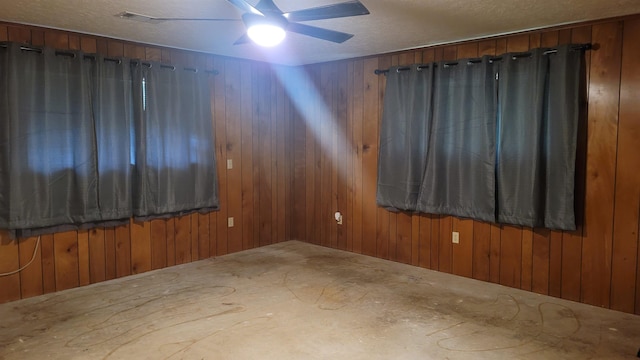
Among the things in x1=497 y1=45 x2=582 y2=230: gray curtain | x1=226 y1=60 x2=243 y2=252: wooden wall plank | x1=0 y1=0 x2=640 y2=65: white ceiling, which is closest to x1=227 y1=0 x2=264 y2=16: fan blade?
x1=0 y1=0 x2=640 y2=65: white ceiling

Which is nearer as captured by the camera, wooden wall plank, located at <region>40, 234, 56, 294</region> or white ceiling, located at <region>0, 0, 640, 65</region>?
white ceiling, located at <region>0, 0, 640, 65</region>

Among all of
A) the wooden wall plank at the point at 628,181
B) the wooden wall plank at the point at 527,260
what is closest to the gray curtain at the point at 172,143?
the wooden wall plank at the point at 527,260

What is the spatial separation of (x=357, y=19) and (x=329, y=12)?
974mm

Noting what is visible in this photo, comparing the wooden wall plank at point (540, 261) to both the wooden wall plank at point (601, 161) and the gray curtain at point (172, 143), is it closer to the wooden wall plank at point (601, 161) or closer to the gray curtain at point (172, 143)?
the wooden wall plank at point (601, 161)

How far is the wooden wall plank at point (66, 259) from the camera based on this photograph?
387cm

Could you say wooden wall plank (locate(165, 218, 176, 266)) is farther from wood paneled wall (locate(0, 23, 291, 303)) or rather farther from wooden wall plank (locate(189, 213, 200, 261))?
wooden wall plank (locate(189, 213, 200, 261))

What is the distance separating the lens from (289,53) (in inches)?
189

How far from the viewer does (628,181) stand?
11.1 feet

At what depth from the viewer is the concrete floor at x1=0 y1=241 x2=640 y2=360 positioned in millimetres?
2781

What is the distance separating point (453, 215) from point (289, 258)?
6.06 feet

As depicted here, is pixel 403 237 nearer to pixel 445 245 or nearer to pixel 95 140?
pixel 445 245

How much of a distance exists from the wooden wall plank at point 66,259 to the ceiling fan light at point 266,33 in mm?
2625

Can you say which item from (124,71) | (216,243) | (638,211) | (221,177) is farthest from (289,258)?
(638,211)

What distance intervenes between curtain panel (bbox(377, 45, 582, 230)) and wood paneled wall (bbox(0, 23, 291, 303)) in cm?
153
